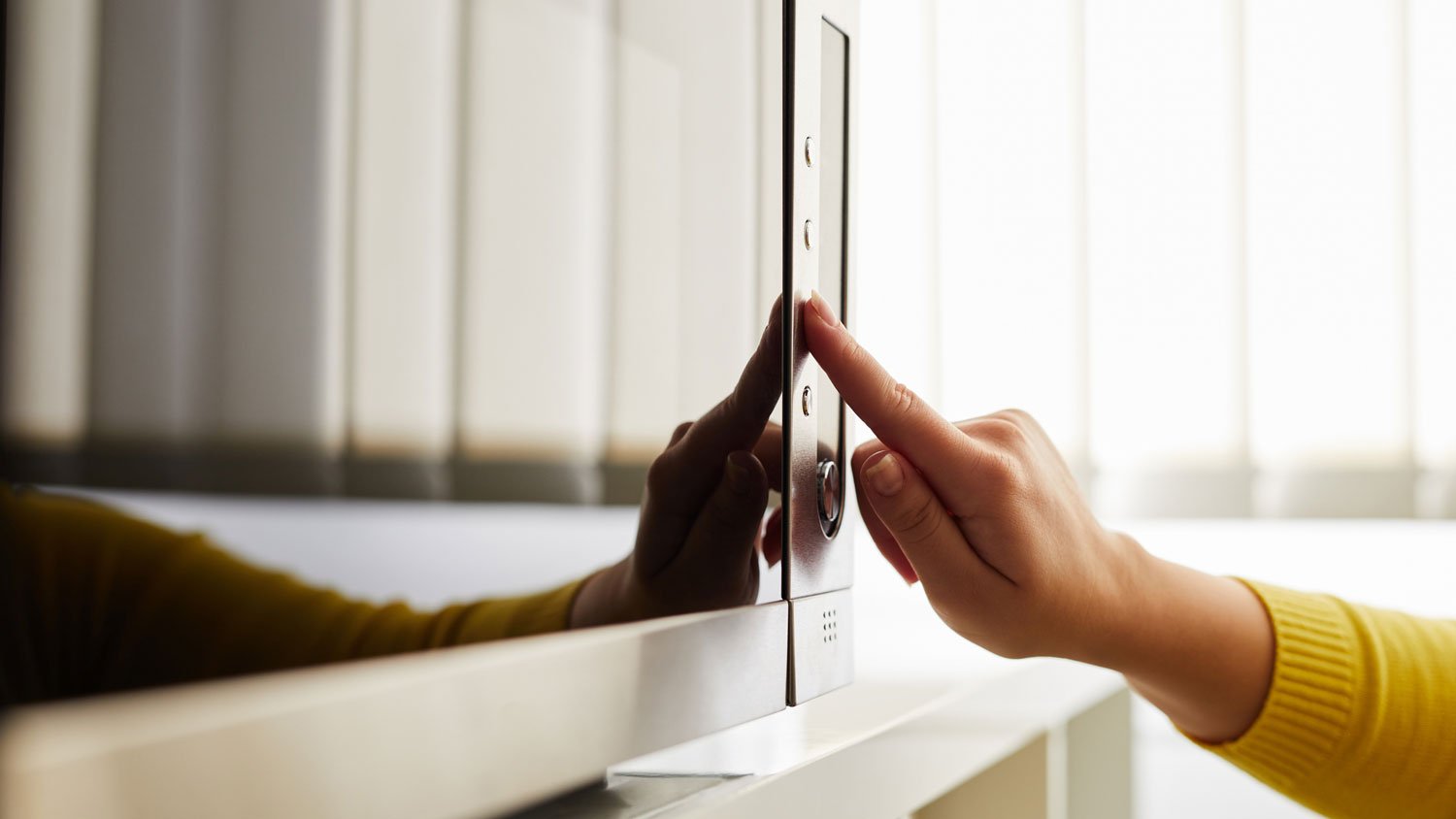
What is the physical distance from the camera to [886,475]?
39 centimetres

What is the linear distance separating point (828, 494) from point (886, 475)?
6 cm

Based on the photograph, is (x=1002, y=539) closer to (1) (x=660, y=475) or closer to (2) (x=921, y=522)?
(2) (x=921, y=522)

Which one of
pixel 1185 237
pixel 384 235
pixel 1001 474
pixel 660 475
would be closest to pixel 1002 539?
pixel 1001 474

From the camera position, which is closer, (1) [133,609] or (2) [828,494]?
(1) [133,609]

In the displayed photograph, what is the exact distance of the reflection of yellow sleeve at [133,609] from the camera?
14cm

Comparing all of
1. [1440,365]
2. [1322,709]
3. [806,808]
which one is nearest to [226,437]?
[806,808]

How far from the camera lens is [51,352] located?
144mm

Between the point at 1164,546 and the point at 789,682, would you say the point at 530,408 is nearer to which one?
the point at 789,682

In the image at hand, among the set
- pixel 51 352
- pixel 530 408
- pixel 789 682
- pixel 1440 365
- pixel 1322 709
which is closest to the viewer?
pixel 51 352

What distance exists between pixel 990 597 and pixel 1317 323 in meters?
1.42

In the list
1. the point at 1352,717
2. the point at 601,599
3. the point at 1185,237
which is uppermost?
the point at 1185,237

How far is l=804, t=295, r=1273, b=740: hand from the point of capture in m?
0.39

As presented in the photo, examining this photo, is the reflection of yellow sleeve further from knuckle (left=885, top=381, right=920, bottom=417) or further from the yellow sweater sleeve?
the yellow sweater sleeve

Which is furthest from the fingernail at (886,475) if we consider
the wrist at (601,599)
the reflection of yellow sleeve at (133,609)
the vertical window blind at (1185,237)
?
the vertical window blind at (1185,237)
